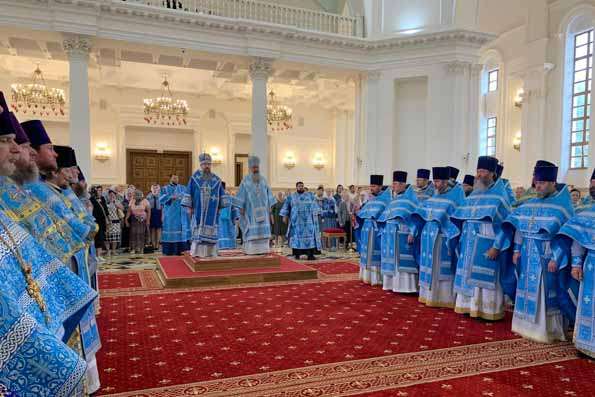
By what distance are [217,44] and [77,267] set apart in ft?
38.5

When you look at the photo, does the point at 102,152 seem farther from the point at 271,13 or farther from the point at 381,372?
the point at 381,372

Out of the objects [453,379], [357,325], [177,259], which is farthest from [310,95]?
[453,379]

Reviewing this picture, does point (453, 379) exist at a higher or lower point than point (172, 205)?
lower

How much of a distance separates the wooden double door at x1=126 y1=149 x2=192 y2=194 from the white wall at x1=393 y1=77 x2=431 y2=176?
8.50 meters

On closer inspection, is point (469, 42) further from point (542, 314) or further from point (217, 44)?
point (542, 314)

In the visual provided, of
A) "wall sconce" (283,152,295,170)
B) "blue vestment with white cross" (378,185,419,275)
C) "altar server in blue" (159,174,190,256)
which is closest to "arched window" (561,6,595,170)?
"wall sconce" (283,152,295,170)

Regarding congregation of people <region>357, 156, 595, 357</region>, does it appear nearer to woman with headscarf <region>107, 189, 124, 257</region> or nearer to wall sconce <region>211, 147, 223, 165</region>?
woman with headscarf <region>107, 189, 124, 257</region>

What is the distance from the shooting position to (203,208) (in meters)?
8.62

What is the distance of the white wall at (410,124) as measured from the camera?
51.8 feet

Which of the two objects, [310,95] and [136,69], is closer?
[136,69]

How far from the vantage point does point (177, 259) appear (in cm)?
949

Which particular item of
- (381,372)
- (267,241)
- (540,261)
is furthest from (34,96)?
(540,261)

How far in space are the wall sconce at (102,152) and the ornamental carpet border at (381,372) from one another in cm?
1519

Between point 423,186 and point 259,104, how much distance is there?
856 cm
